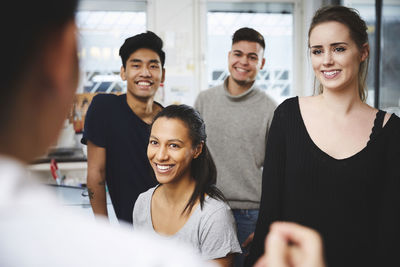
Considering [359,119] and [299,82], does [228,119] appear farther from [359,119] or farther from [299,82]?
[299,82]

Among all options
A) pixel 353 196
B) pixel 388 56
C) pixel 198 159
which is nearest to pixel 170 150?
pixel 198 159

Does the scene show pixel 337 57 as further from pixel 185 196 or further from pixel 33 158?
pixel 33 158

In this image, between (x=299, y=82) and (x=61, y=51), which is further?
(x=299, y=82)

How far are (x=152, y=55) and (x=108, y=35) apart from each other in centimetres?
221

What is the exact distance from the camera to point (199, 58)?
12.3 feet

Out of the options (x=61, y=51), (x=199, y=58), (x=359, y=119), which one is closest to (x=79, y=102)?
(x=199, y=58)

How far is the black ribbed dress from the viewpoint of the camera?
113 cm

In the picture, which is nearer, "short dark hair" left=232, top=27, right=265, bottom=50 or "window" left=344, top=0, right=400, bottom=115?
"short dark hair" left=232, top=27, right=265, bottom=50

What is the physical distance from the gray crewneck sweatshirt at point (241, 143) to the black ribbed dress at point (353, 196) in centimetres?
62

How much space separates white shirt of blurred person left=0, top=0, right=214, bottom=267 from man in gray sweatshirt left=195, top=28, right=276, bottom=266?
4.92 feet

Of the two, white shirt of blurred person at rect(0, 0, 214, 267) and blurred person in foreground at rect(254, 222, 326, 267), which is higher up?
white shirt of blurred person at rect(0, 0, 214, 267)

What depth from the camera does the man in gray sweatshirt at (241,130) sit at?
6.12 ft

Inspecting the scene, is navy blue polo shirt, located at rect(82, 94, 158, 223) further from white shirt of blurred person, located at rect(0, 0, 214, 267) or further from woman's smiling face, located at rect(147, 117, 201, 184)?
white shirt of blurred person, located at rect(0, 0, 214, 267)

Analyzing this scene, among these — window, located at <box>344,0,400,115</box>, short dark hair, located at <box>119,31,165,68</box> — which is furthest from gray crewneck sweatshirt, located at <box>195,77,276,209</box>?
window, located at <box>344,0,400,115</box>
